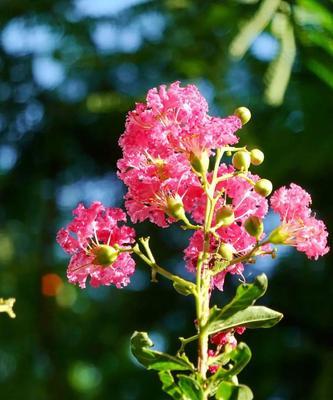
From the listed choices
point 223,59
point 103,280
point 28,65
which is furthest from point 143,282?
point 103,280

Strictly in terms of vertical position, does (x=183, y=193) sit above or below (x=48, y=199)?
above

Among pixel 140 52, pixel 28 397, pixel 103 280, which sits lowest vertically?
pixel 28 397

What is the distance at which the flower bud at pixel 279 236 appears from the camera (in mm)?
581

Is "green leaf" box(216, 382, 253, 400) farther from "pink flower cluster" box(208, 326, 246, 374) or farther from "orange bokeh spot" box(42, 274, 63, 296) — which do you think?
"orange bokeh spot" box(42, 274, 63, 296)

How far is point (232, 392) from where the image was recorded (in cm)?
51

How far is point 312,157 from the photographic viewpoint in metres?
2.10

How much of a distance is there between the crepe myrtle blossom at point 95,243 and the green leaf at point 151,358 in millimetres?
81

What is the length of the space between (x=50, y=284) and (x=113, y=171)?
531 millimetres

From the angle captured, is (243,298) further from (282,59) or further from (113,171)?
(113,171)

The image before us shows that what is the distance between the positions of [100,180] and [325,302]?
1019mm

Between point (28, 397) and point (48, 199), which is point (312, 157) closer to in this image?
point (48, 199)

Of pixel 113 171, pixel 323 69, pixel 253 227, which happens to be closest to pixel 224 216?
pixel 253 227

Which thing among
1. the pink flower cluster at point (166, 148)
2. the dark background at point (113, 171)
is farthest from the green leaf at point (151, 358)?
the dark background at point (113, 171)

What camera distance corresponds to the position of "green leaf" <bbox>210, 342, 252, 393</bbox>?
516mm
